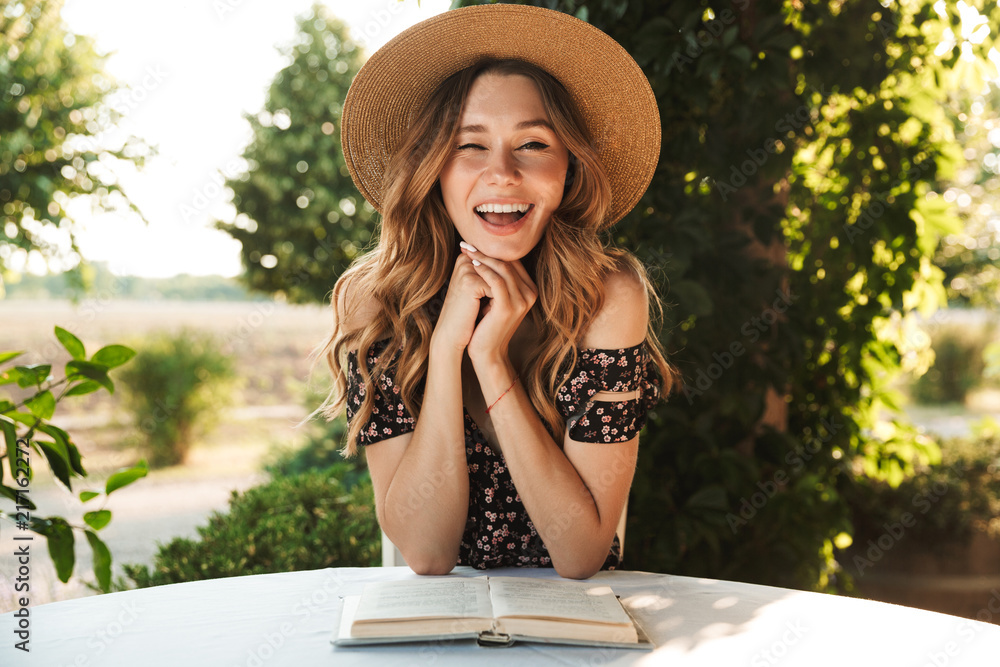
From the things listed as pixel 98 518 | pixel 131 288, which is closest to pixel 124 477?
pixel 98 518

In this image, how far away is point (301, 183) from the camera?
13.9ft

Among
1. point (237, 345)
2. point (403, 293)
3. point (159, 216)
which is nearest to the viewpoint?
point (403, 293)

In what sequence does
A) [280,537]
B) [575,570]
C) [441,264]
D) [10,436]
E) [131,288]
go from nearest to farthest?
1. [10,436]
2. [575,570]
3. [441,264]
4. [280,537]
5. [131,288]

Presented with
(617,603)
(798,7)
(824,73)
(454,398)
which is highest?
(798,7)

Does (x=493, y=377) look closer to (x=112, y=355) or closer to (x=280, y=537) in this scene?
(x=112, y=355)

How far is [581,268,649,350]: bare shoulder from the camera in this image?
1629 millimetres

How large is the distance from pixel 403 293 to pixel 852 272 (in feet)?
6.45

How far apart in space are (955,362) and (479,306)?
260 inches

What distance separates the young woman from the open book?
0.31 metres

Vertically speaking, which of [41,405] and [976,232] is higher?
[976,232]

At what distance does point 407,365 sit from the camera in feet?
5.47

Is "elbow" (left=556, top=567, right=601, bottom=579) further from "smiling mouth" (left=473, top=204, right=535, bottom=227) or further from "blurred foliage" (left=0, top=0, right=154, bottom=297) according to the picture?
"blurred foliage" (left=0, top=0, right=154, bottom=297)

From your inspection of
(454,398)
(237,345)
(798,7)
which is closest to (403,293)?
(454,398)

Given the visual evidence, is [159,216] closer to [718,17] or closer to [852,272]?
[718,17]
